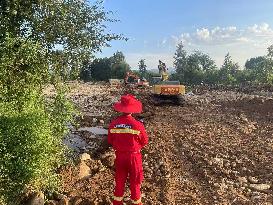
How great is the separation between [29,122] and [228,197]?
4417mm

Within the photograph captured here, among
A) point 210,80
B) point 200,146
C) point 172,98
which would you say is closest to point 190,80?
point 210,80

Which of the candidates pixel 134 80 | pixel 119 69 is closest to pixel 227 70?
pixel 119 69

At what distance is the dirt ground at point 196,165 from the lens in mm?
9258

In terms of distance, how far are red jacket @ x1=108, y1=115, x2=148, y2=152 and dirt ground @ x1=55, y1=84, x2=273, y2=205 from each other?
1.29m

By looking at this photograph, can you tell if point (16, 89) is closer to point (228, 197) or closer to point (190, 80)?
point (228, 197)

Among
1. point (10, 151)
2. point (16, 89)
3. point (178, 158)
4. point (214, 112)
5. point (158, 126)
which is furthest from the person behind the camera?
point (214, 112)

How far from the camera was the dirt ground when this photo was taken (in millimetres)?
9258

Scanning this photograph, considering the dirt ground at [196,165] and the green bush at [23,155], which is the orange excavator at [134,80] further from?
the green bush at [23,155]

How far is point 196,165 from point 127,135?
14.2 feet

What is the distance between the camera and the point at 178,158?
12578 mm

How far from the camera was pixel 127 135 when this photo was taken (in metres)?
7.95

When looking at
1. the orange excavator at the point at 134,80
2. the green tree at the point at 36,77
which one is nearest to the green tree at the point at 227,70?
the orange excavator at the point at 134,80

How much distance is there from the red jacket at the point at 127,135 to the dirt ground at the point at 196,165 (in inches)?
50.9

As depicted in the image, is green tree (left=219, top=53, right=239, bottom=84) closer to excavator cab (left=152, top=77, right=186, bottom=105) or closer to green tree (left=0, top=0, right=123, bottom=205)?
excavator cab (left=152, top=77, right=186, bottom=105)
